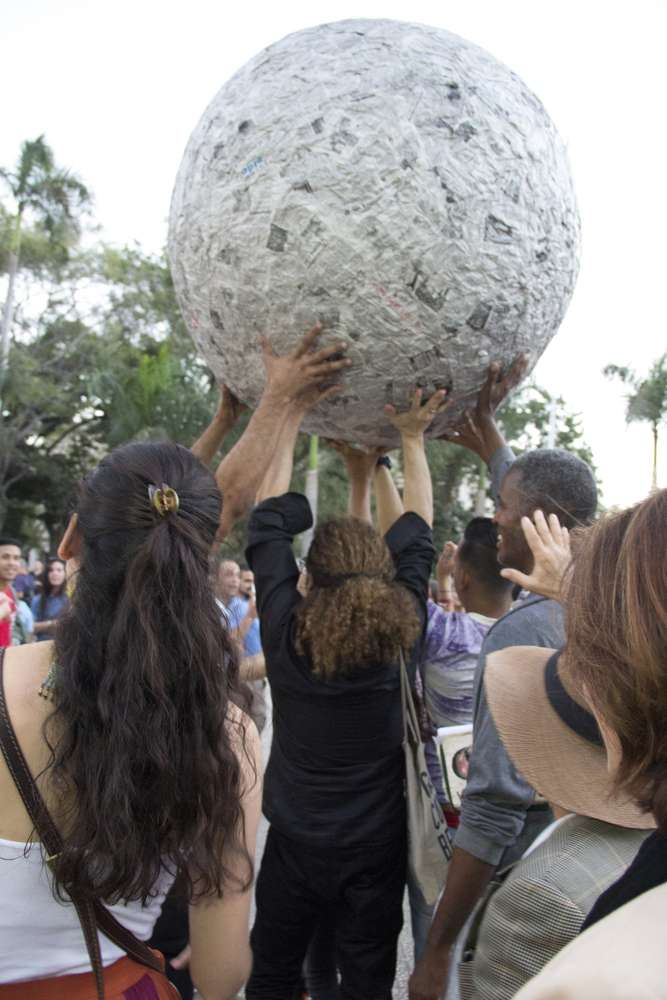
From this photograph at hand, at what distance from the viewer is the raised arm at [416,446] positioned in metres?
2.83

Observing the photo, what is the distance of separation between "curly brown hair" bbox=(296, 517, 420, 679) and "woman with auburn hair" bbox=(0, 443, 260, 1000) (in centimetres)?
94

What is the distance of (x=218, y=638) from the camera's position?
1708mm

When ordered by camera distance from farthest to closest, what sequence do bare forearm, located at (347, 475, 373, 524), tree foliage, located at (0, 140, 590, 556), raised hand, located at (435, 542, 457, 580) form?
tree foliage, located at (0, 140, 590, 556) < raised hand, located at (435, 542, 457, 580) < bare forearm, located at (347, 475, 373, 524)

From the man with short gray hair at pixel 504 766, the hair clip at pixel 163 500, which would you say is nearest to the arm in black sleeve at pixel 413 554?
the man with short gray hair at pixel 504 766

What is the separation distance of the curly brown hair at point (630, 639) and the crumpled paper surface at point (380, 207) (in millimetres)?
1449

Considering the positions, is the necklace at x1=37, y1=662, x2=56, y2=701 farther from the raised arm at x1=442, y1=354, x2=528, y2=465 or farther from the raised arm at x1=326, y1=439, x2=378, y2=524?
the raised arm at x1=326, y1=439, x2=378, y2=524

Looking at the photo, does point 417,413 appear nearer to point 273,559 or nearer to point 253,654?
point 273,559

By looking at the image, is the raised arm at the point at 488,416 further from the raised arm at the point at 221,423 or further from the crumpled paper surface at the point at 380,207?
the raised arm at the point at 221,423

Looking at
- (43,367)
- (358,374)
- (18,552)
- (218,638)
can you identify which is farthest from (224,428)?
(43,367)

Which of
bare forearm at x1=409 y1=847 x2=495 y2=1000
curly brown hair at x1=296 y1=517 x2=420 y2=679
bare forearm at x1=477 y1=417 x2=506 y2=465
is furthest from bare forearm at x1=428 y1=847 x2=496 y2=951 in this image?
bare forearm at x1=477 y1=417 x2=506 y2=465

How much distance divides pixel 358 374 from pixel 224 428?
868 millimetres

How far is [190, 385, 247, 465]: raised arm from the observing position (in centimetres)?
335

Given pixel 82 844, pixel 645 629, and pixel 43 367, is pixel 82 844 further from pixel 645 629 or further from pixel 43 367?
pixel 43 367

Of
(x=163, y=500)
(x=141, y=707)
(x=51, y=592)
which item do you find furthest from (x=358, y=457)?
(x=51, y=592)
